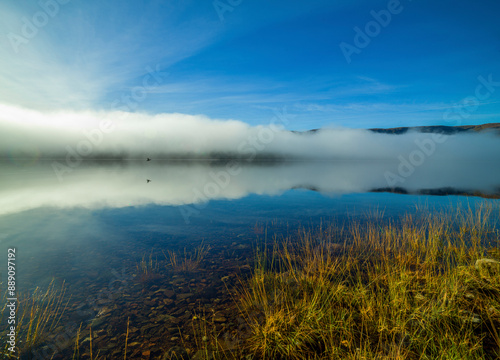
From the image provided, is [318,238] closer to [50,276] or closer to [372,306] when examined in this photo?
[372,306]

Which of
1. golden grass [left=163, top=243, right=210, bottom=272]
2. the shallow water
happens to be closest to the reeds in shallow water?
the shallow water

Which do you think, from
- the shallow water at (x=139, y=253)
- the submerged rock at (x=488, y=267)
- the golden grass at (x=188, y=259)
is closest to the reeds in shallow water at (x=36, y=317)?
the shallow water at (x=139, y=253)

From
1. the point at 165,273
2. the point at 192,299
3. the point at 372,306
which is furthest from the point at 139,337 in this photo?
the point at 372,306

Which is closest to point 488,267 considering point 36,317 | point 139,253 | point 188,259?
point 188,259

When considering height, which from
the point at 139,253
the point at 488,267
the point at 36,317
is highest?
the point at 488,267

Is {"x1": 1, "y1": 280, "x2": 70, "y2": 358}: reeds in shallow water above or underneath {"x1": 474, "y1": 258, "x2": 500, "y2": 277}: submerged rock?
underneath

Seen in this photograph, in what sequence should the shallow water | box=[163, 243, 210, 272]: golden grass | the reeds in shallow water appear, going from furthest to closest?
box=[163, 243, 210, 272]: golden grass
the shallow water
the reeds in shallow water

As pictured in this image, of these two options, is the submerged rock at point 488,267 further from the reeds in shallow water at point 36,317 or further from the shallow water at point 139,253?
the reeds in shallow water at point 36,317

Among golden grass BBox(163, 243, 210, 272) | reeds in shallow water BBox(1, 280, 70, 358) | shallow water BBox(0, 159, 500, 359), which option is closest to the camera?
reeds in shallow water BBox(1, 280, 70, 358)

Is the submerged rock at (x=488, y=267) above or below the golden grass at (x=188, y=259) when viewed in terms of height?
above

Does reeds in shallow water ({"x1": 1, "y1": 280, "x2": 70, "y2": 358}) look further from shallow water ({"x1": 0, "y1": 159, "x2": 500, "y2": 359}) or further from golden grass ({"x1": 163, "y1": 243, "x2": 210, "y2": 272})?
golden grass ({"x1": 163, "y1": 243, "x2": 210, "y2": 272})

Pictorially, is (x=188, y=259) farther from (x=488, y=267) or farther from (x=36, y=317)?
(x=488, y=267)

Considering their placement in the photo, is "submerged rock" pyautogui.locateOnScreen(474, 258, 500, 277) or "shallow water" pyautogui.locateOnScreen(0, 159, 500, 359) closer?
"submerged rock" pyautogui.locateOnScreen(474, 258, 500, 277)

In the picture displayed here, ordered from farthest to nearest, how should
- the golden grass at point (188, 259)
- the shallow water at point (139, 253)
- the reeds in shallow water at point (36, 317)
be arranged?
the golden grass at point (188, 259), the shallow water at point (139, 253), the reeds in shallow water at point (36, 317)
